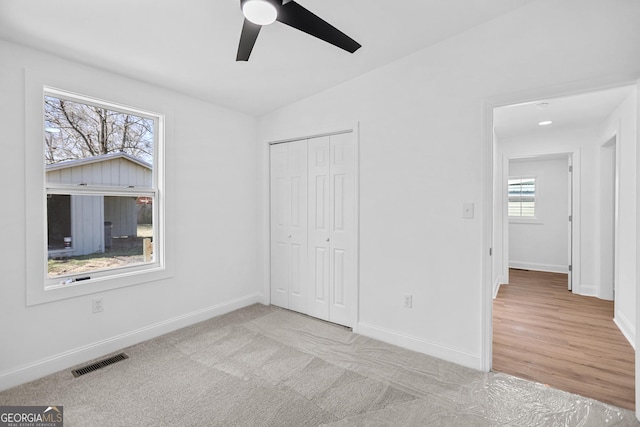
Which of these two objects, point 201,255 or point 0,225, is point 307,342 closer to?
point 201,255

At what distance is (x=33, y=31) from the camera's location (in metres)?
2.05

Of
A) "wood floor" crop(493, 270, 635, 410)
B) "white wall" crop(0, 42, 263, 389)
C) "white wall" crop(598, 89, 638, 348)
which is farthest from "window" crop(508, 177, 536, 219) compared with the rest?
"white wall" crop(0, 42, 263, 389)

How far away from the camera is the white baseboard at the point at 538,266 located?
600 cm

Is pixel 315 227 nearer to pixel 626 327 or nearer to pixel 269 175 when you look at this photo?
pixel 269 175

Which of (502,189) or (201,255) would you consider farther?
(502,189)

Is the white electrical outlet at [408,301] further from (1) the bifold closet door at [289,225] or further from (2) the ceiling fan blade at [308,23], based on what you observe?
(2) the ceiling fan blade at [308,23]

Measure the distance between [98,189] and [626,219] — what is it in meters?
5.26

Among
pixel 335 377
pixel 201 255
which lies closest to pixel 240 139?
pixel 201 255

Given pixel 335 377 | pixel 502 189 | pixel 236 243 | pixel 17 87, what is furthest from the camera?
→ pixel 502 189

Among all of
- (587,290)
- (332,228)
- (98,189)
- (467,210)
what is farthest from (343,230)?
(587,290)

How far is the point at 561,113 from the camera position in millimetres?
3844

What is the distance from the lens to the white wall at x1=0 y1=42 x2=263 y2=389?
219cm

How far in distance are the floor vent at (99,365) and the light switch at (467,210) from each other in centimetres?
314

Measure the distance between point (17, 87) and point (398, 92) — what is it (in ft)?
9.91
